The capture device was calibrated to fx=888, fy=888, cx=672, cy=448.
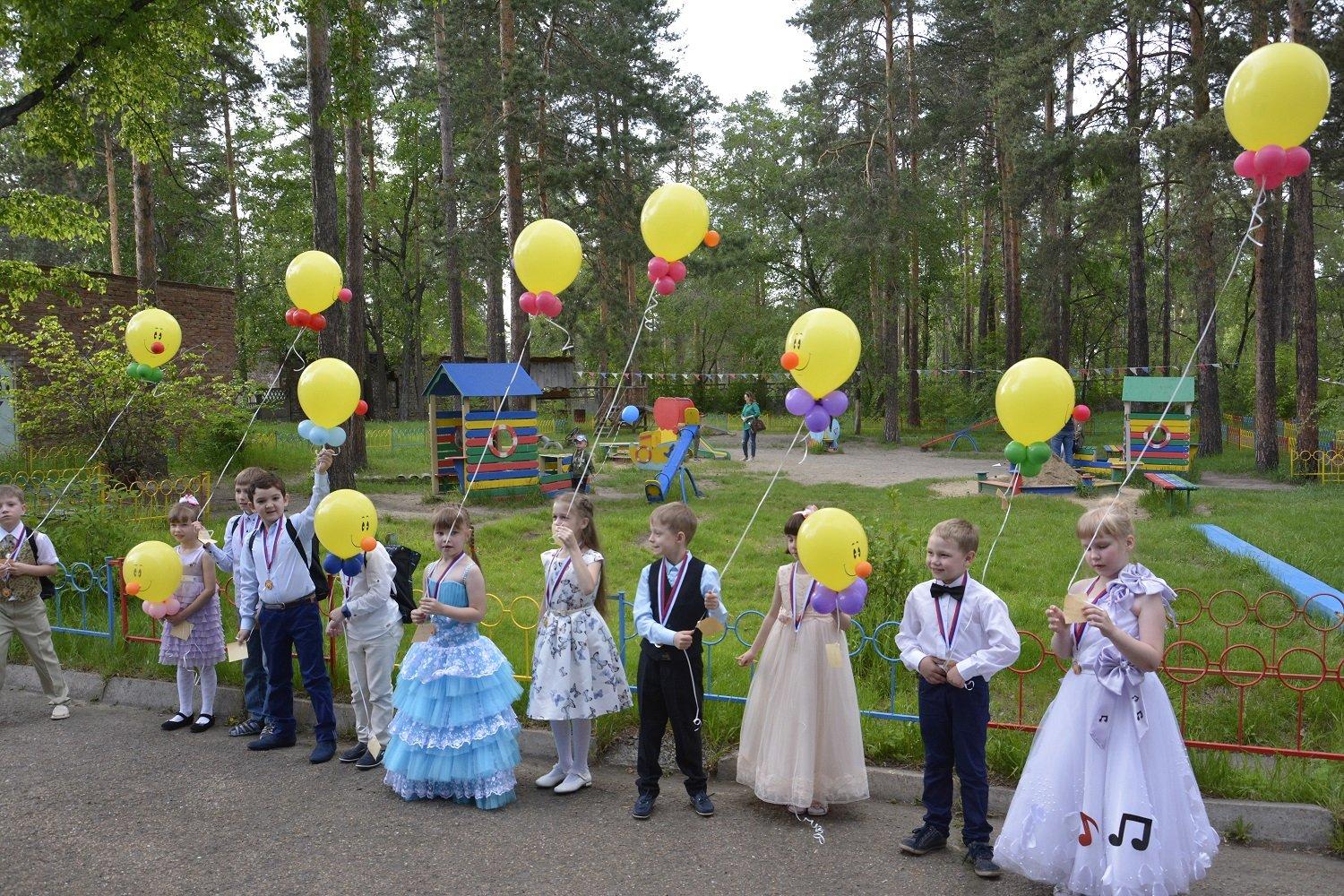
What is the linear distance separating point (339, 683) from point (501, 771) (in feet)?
6.29

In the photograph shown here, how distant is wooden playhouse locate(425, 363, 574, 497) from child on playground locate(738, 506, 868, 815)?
381 inches

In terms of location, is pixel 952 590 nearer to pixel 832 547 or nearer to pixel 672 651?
pixel 832 547

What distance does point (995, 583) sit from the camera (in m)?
8.33

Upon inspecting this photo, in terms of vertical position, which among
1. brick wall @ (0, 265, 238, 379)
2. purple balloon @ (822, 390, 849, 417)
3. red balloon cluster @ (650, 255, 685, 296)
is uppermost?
brick wall @ (0, 265, 238, 379)

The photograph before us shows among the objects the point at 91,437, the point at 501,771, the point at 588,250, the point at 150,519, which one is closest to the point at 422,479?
the point at 91,437

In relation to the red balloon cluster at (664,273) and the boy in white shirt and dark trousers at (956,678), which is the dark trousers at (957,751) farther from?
the red balloon cluster at (664,273)

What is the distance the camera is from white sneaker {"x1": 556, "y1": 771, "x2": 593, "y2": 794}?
15.0 feet

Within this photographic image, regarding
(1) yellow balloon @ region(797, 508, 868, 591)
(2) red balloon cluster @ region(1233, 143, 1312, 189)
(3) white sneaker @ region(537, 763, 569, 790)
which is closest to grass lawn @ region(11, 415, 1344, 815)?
(3) white sneaker @ region(537, 763, 569, 790)

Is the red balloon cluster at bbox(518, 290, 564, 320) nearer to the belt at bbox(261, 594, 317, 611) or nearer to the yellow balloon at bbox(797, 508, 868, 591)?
the yellow balloon at bbox(797, 508, 868, 591)

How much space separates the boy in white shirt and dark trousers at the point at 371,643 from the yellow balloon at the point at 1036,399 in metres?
→ 3.34

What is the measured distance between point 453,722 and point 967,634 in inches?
97.7

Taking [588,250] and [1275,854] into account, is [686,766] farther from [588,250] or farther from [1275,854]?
[588,250]

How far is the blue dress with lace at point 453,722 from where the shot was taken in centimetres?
438

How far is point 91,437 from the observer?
12570 mm
